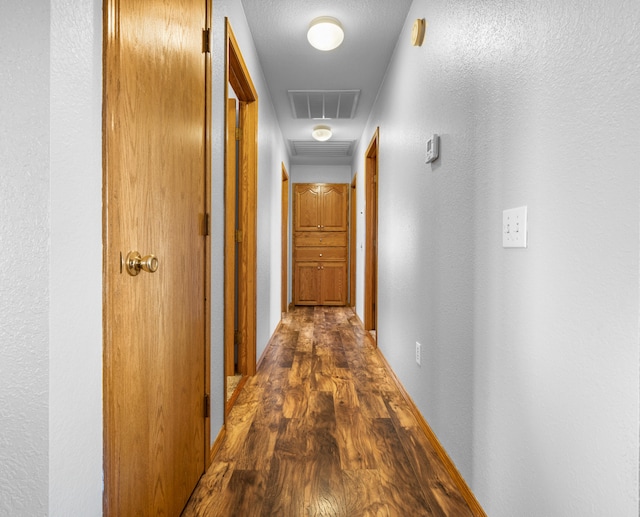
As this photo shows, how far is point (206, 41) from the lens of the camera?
151cm

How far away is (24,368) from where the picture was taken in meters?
0.65

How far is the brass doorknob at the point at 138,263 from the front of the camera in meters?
0.92

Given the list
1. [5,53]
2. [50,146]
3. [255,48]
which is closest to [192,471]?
[50,146]

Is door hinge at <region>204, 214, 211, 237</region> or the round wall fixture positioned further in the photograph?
the round wall fixture

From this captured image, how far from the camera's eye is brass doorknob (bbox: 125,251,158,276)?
92 cm

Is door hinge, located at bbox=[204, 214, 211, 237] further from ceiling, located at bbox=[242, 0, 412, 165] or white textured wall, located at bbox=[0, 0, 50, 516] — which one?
ceiling, located at bbox=[242, 0, 412, 165]

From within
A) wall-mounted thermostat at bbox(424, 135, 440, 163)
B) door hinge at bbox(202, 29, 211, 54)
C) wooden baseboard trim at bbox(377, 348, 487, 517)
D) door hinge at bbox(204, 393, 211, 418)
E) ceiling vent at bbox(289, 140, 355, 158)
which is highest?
ceiling vent at bbox(289, 140, 355, 158)

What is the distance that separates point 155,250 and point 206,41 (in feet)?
3.02

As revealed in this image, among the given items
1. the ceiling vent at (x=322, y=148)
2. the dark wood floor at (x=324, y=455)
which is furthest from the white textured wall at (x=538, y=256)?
the ceiling vent at (x=322, y=148)

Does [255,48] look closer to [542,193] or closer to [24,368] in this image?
[542,193]

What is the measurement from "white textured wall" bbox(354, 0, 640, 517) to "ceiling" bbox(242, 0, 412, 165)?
75 cm

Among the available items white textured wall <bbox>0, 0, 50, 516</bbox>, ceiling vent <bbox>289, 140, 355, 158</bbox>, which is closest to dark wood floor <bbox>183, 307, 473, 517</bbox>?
white textured wall <bbox>0, 0, 50, 516</bbox>

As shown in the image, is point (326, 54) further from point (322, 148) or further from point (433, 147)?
point (322, 148)

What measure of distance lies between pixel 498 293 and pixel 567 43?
650 mm
